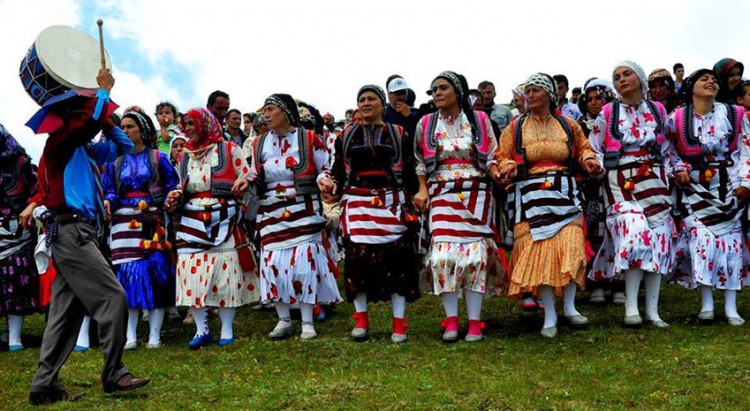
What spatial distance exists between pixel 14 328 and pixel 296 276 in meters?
3.07

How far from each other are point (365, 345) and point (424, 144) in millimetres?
1830

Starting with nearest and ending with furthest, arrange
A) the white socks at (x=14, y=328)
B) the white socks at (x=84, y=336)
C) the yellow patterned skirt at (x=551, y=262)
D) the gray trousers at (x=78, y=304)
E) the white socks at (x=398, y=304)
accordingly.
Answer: the gray trousers at (x=78, y=304), the yellow patterned skirt at (x=551, y=262), the white socks at (x=398, y=304), the white socks at (x=84, y=336), the white socks at (x=14, y=328)

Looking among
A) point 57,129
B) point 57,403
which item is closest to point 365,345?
point 57,403

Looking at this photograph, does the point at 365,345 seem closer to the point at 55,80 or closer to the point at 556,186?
the point at 556,186

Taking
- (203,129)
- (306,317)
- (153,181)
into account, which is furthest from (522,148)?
(153,181)

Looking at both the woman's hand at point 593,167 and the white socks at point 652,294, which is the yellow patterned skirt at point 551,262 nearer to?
the woman's hand at point 593,167

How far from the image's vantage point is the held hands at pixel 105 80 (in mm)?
5398

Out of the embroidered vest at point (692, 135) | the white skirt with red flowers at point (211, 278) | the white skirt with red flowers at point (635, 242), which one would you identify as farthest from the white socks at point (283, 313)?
the embroidered vest at point (692, 135)

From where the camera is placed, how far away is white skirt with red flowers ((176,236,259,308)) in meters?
7.23

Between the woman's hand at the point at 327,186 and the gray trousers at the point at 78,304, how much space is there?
2173mm

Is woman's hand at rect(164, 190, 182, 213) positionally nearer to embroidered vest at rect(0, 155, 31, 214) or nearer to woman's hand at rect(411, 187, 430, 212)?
embroidered vest at rect(0, 155, 31, 214)

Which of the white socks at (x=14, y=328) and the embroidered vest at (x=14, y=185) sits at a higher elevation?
the embroidered vest at (x=14, y=185)

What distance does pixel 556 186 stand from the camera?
6.64m

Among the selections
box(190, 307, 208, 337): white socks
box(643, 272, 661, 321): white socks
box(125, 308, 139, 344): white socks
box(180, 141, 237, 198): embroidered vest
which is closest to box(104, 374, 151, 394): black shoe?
box(190, 307, 208, 337): white socks
